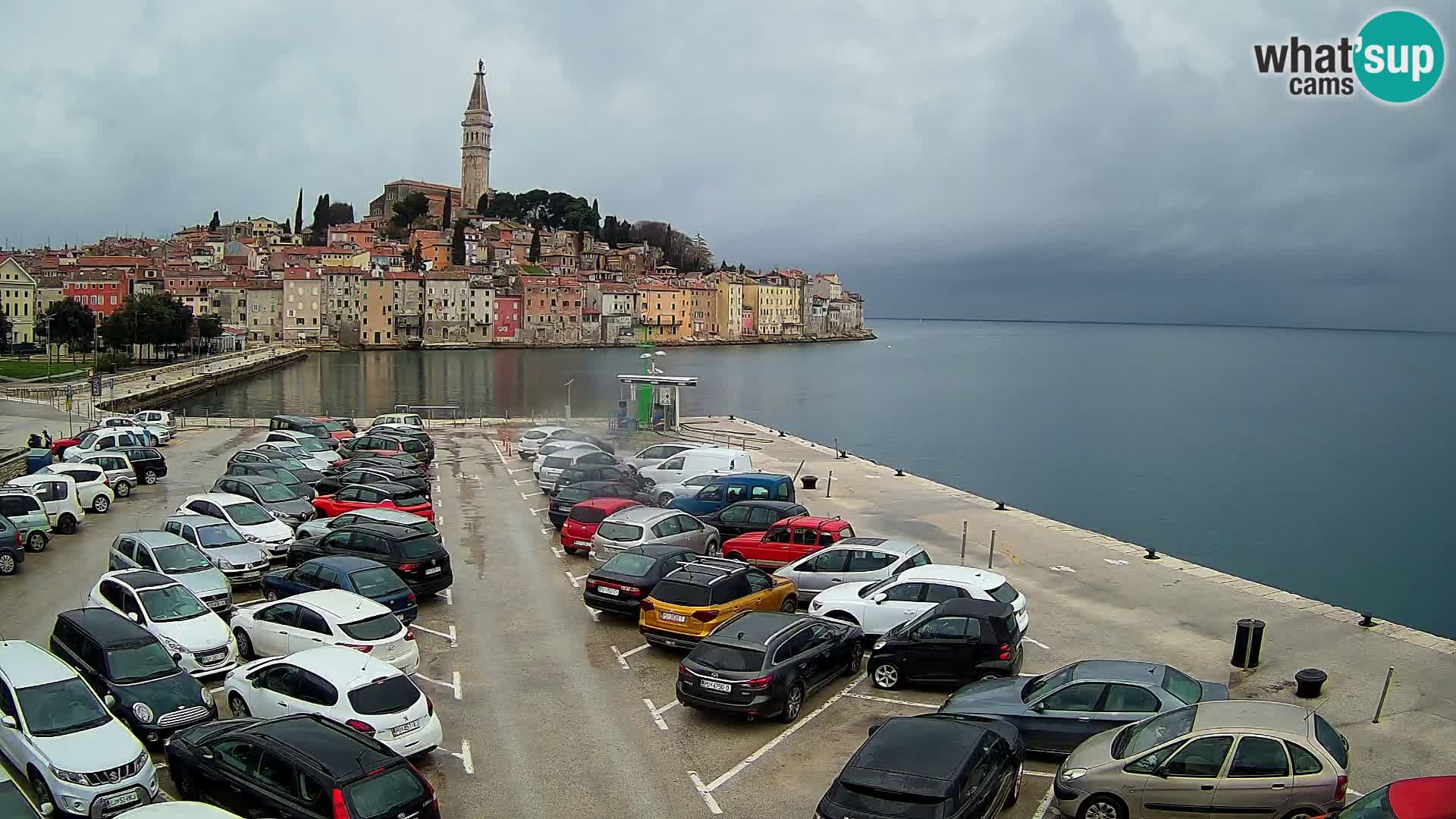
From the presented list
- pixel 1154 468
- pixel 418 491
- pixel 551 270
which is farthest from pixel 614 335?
pixel 418 491

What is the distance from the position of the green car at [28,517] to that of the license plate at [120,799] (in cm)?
1205

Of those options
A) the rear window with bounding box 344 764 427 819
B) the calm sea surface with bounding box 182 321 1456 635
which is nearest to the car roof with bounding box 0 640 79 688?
the rear window with bounding box 344 764 427 819

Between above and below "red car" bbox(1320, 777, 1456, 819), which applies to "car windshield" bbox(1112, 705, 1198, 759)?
below

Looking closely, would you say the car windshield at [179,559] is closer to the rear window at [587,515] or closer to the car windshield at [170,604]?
the car windshield at [170,604]

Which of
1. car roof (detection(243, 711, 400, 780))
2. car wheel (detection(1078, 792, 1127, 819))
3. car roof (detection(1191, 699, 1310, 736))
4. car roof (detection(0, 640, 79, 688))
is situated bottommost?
car wheel (detection(1078, 792, 1127, 819))

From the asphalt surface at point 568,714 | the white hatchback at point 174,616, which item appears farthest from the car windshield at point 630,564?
→ the white hatchback at point 174,616

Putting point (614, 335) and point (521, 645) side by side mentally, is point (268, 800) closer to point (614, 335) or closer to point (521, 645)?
point (521, 645)

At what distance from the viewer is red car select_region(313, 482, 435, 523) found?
19484mm

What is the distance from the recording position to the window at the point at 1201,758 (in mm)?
7801

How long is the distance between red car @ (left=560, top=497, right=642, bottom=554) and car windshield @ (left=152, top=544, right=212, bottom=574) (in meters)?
5.94

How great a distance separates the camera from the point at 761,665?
10469mm

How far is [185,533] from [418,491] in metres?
4.87

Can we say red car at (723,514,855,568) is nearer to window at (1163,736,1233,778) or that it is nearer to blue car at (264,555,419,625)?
blue car at (264,555,419,625)

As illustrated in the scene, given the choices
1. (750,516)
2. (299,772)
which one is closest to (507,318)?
(750,516)
